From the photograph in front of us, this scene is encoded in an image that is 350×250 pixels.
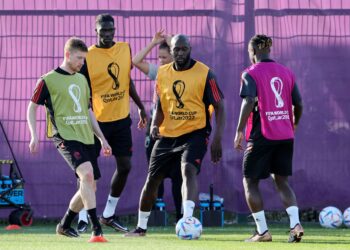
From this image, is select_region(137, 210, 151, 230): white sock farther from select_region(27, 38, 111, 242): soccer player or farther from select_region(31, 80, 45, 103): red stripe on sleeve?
select_region(31, 80, 45, 103): red stripe on sleeve

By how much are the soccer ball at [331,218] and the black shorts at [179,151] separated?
3.17 m

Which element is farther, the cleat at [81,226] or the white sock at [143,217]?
the cleat at [81,226]

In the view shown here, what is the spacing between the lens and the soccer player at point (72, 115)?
34.4 ft

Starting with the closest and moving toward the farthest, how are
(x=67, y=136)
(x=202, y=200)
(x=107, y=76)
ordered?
1. (x=67, y=136)
2. (x=107, y=76)
3. (x=202, y=200)

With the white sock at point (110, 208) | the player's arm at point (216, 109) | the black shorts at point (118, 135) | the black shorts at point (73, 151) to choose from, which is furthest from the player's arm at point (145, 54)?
the black shorts at point (73, 151)

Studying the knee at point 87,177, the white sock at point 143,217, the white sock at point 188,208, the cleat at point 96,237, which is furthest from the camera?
the white sock at point 143,217

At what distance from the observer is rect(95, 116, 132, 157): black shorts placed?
39.6 ft

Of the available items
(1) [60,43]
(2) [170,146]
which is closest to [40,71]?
(1) [60,43]

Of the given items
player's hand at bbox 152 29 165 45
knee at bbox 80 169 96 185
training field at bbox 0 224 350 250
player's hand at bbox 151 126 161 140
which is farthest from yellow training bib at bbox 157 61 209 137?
player's hand at bbox 152 29 165 45

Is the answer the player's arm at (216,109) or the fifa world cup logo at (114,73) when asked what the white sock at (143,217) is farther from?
the fifa world cup logo at (114,73)

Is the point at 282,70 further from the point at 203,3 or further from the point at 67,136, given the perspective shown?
the point at 203,3

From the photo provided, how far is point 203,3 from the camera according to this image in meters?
14.4

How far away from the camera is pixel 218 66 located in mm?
14297

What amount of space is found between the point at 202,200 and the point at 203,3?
101 inches
